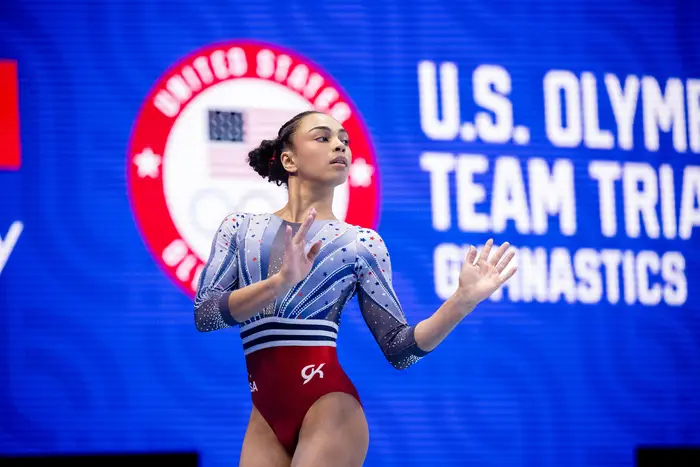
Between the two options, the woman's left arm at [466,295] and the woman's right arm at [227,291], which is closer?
the woman's right arm at [227,291]

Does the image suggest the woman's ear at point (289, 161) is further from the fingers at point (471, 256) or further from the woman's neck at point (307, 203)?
the fingers at point (471, 256)

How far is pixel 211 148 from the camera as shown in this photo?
522 centimetres

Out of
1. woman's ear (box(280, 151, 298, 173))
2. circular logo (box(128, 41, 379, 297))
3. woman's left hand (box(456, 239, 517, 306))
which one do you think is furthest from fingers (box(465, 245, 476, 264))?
circular logo (box(128, 41, 379, 297))

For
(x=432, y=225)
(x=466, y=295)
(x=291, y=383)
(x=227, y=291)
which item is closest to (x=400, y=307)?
(x=466, y=295)

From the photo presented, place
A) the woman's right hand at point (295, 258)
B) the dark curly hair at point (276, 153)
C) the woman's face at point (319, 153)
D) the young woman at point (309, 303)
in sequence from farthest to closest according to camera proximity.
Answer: the dark curly hair at point (276, 153)
the woman's face at point (319, 153)
the young woman at point (309, 303)
the woman's right hand at point (295, 258)

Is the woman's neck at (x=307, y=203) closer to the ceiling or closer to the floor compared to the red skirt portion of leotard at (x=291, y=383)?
closer to the ceiling

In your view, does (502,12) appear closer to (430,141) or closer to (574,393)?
(430,141)

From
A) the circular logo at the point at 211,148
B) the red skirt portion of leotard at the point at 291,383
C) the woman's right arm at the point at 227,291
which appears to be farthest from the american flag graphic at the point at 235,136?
the red skirt portion of leotard at the point at 291,383

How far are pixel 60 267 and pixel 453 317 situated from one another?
9.58 ft

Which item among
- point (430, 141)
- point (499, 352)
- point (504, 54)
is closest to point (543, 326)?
point (499, 352)

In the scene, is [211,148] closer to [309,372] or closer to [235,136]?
[235,136]

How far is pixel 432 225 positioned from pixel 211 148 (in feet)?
4.25

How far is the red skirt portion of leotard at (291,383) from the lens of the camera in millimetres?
2891

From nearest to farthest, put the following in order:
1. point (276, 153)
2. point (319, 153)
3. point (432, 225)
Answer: point (319, 153) < point (276, 153) < point (432, 225)
